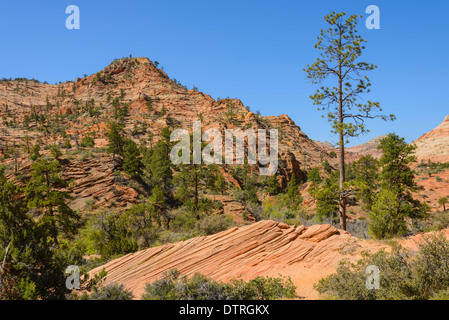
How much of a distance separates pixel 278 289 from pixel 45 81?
16399 centimetres

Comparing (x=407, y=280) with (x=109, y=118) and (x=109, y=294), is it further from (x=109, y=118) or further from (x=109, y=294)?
(x=109, y=118)

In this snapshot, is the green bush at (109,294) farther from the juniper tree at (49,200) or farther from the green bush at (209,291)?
the juniper tree at (49,200)

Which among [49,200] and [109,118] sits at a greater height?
[109,118]

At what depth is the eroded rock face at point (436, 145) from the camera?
96.0m

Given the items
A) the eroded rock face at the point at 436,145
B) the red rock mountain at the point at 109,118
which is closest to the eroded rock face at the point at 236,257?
the red rock mountain at the point at 109,118

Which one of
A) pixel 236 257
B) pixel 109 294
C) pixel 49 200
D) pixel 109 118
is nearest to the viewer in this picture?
pixel 109 294

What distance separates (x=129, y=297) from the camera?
6762mm

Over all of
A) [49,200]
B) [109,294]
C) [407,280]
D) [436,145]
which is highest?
Answer: [436,145]

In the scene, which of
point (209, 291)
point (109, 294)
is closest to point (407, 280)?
point (209, 291)

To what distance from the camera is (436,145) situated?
11044 cm

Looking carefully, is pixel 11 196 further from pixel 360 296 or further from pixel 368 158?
pixel 368 158

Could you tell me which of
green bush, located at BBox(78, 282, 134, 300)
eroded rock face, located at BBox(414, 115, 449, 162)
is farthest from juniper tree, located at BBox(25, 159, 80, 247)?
eroded rock face, located at BBox(414, 115, 449, 162)
